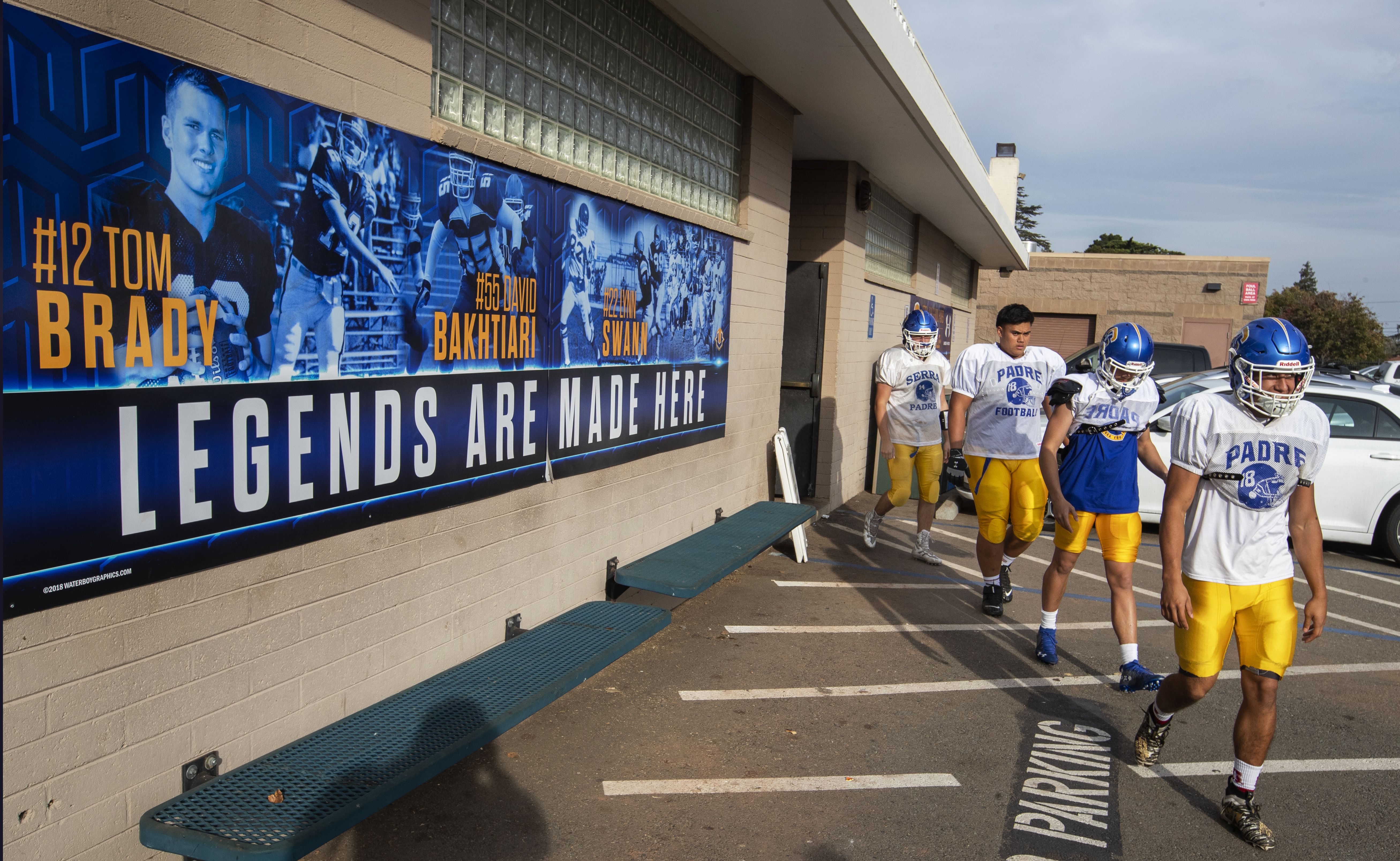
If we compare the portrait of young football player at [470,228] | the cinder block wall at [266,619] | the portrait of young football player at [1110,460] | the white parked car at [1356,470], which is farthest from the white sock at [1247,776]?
the white parked car at [1356,470]

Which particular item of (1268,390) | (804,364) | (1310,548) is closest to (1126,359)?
(1268,390)

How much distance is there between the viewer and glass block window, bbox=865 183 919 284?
11.2 m

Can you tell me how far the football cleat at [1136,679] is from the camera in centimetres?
501

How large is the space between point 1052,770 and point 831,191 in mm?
6931

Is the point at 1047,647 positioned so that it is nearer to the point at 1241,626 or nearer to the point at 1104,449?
the point at 1104,449

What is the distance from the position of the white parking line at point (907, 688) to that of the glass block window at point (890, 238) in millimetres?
6348

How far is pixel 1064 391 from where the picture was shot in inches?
208

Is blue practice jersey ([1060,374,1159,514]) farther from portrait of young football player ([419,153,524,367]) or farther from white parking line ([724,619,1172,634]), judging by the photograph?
portrait of young football player ([419,153,524,367])

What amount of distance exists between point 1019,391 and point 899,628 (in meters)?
1.85

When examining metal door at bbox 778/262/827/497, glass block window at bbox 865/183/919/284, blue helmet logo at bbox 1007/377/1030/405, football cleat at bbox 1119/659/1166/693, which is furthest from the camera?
glass block window at bbox 865/183/919/284

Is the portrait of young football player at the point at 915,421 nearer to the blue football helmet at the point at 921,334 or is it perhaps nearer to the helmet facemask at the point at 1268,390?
the blue football helmet at the point at 921,334

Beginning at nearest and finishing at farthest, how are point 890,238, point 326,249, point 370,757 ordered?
point 370,757
point 326,249
point 890,238

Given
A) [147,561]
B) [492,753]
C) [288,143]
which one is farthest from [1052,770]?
[288,143]

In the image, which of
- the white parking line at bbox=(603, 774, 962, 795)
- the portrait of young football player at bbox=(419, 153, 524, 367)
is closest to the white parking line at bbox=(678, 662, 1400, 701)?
the white parking line at bbox=(603, 774, 962, 795)
